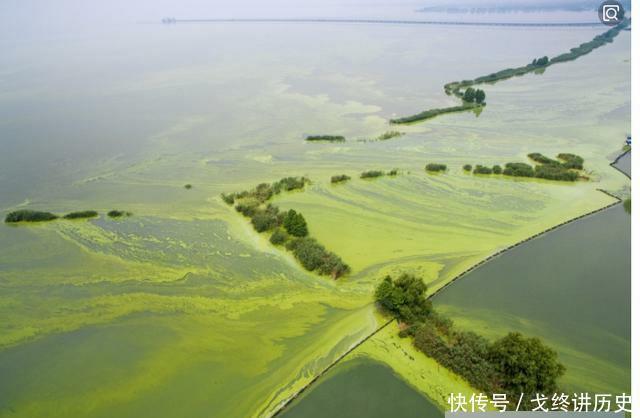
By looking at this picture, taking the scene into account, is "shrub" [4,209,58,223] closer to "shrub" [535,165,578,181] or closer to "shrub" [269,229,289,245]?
"shrub" [269,229,289,245]

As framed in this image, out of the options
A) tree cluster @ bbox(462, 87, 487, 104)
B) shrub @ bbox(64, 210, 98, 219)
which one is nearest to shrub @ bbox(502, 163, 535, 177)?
tree cluster @ bbox(462, 87, 487, 104)

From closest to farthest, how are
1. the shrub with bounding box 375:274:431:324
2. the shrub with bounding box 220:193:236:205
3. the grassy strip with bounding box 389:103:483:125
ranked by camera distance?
the shrub with bounding box 375:274:431:324 → the shrub with bounding box 220:193:236:205 → the grassy strip with bounding box 389:103:483:125

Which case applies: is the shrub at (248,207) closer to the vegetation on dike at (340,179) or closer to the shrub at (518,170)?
the vegetation on dike at (340,179)

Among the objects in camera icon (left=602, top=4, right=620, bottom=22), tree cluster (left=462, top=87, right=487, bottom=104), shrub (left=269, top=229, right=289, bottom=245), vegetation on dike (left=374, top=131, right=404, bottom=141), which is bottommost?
shrub (left=269, top=229, right=289, bottom=245)

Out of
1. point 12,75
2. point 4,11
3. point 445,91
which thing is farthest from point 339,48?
point 4,11

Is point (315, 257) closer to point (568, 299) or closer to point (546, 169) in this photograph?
point (568, 299)

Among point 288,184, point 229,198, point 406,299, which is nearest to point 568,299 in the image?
point 406,299
